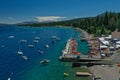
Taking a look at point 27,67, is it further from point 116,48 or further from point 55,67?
point 116,48

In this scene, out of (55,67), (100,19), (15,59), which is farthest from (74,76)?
(100,19)

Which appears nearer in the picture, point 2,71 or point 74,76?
point 74,76

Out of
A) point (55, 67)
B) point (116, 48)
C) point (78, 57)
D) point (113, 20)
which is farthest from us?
point (113, 20)

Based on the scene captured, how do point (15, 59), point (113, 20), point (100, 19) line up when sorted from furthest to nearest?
1. point (100, 19)
2. point (113, 20)
3. point (15, 59)

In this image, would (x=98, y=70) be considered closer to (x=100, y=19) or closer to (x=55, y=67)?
(x=55, y=67)

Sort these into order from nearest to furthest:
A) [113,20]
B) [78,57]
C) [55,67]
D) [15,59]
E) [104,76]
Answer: [104,76] < [55,67] < [78,57] < [15,59] < [113,20]

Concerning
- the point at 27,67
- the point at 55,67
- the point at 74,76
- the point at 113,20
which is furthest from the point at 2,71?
the point at 113,20

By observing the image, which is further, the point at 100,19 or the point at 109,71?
the point at 100,19

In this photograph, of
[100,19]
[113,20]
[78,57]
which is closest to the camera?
[78,57]
